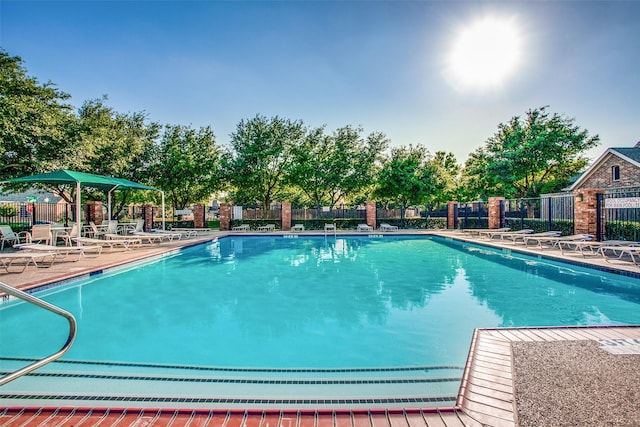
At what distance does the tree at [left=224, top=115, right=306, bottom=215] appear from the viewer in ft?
71.2

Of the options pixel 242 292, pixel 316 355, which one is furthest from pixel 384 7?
pixel 316 355

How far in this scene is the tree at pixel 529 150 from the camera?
20.8m

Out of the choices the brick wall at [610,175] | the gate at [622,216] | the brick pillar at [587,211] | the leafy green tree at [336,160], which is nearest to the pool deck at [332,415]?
the gate at [622,216]

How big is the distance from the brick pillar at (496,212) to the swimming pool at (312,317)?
327 inches

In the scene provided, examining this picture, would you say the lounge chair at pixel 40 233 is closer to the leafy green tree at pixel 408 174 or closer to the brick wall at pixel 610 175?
the leafy green tree at pixel 408 174

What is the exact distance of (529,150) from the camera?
21250 millimetres

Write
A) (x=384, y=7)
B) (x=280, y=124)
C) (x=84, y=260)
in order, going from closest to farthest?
(x=84, y=260), (x=384, y=7), (x=280, y=124)

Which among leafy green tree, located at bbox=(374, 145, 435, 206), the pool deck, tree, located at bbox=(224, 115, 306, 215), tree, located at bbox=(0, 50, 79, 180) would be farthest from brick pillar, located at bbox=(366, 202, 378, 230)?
the pool deck

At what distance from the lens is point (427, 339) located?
4465 millimetres

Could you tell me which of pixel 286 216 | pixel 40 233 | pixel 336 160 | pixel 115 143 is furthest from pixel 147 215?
pixel 336 160

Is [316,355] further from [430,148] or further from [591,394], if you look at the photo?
[430,148]

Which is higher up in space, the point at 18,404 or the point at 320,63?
the point at 320,63

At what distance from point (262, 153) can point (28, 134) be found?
474 inches

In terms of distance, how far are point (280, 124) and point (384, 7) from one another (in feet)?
43.9
